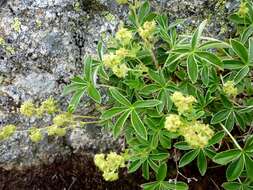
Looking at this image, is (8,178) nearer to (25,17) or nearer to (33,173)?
(33,173)

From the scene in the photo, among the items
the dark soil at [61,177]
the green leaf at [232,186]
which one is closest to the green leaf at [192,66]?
the green leaf at [232,186]

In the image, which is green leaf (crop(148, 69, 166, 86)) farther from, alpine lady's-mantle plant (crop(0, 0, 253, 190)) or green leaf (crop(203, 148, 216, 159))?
green leaf (crop(203, 148, 216, 159))

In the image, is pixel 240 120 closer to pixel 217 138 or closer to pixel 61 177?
pixel 217 138

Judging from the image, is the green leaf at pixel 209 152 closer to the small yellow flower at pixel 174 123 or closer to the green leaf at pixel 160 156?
the green leaf at pixel 160 156

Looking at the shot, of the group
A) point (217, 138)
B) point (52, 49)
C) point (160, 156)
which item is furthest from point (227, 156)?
point (52, 49)

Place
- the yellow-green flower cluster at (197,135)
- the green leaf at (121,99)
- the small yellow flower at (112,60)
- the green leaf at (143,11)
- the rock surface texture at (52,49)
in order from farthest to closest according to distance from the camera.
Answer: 1. the rock surface texture at (52,49)
2. the green leaf at (143,11)
3. the green leaf at (121,99)
4. the small yellow flower at (112,60)
5. the yellow-green flower cluster at (197,135)

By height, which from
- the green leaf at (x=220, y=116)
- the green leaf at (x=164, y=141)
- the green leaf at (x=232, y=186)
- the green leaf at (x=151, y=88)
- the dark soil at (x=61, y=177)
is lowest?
the dark soil at (x=61, y=177)

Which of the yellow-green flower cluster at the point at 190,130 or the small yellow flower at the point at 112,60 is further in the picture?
the small yellow flower at the point at 112,60
